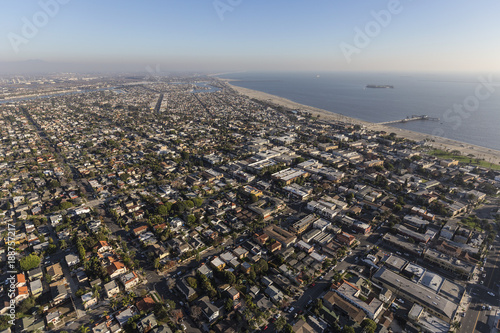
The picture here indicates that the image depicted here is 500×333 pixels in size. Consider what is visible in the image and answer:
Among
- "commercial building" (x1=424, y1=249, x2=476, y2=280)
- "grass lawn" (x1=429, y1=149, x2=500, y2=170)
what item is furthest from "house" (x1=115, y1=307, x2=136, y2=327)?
"grass lawn" (x1=429, y1=149, x2=500, y2=170)

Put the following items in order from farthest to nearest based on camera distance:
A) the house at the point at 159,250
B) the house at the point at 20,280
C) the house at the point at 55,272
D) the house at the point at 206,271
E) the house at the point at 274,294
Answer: the house at the point at 159,250 → the house at the point at 206,271 → the house at the point at 55,272 → the house at the point at 20,280 → the house at the point at 274,294

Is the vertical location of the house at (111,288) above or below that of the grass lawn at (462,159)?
below

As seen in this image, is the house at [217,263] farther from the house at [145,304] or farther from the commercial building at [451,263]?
the commercial building at [451,263]

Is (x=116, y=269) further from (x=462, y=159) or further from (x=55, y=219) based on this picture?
(x=462, y=159)

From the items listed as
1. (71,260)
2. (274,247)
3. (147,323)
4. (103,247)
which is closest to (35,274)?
(71,260)

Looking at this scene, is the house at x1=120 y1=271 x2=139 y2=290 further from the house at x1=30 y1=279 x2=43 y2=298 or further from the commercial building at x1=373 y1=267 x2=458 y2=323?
the commercial building at x1=373 y1=267 x2=458 y2=323

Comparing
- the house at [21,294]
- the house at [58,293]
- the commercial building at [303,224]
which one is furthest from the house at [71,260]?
the commercial building at [303,224]
